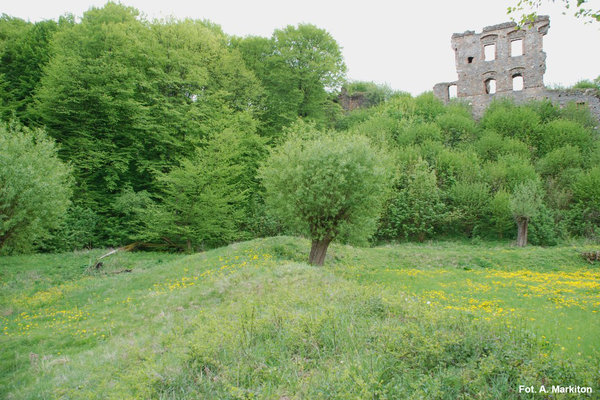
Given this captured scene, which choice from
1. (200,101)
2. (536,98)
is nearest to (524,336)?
(200,101)

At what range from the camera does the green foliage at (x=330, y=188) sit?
1571 centimetres

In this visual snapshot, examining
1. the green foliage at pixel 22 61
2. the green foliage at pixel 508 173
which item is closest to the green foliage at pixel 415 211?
the green foliage at pixel 508 173

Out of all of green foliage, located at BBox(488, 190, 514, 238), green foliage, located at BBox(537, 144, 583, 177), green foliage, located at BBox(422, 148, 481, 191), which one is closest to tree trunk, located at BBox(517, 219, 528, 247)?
green foliage, located at BBox(488, 190, 514, 238)

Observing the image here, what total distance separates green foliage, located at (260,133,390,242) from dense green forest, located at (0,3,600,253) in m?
3.79

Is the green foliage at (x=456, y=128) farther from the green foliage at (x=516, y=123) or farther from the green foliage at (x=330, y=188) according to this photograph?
the green foliage at (x=330, y=188)

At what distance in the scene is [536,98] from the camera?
130ft

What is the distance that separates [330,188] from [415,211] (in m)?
17.4

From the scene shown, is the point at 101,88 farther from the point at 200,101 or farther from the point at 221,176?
the point at 221,176

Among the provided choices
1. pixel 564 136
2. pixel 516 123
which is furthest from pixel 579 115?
pixel 516 123

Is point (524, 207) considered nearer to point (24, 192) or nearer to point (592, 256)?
point (592, 256)

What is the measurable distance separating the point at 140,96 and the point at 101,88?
344 centimetres

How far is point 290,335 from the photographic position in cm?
674

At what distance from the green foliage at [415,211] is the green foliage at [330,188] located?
13.9 m

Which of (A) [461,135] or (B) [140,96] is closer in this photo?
(B) [140,96]
